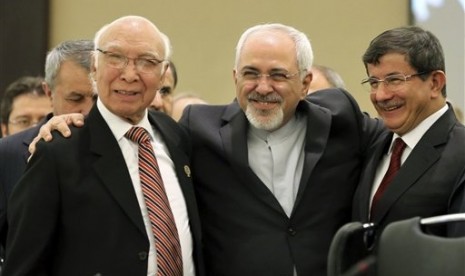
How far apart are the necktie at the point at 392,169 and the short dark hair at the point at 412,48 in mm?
259

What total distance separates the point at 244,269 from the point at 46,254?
0.77 m

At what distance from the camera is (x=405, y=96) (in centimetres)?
336

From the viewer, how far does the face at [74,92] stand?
12.8 feet

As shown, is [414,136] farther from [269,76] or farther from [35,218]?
[35,218]

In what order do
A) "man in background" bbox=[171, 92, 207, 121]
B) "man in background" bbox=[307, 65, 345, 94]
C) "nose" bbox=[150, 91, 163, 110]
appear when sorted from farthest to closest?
"man in background" bbox=[171, 92, 207, 121] → "man in background" bbox=[307, 65, 345, 94] → "nose" bbox=[150, 91, 163, 110]

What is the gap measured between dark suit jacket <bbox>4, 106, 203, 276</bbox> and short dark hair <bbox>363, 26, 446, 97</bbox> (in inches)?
39.7

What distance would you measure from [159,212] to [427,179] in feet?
3.01

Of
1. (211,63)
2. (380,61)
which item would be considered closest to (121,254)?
(380,61)

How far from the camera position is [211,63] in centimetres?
637

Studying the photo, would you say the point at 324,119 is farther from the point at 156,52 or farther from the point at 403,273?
the point at 403,273

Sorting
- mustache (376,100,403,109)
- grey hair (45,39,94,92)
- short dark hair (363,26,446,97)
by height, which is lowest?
grey hair (45,39,94,92)

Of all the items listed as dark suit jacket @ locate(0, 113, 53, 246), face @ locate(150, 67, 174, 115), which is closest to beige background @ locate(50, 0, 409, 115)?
face @ locate(150, 67, 174, 115)

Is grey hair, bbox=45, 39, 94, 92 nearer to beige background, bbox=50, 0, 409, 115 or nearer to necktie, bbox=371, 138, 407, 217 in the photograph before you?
necktie, bbox=371, 138, 407, 217

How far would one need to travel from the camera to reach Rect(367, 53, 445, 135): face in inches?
132
